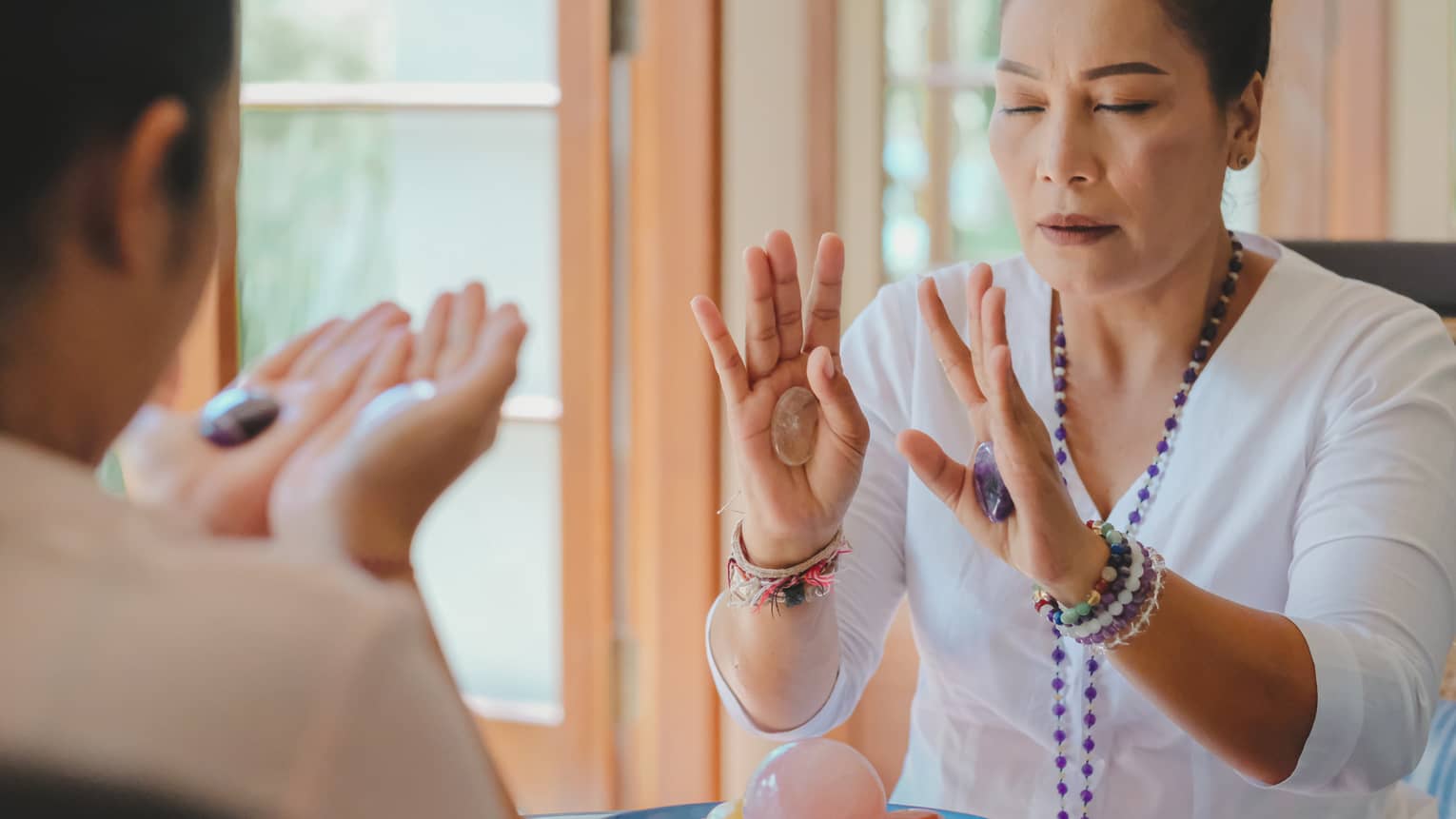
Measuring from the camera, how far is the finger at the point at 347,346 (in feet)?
1.61

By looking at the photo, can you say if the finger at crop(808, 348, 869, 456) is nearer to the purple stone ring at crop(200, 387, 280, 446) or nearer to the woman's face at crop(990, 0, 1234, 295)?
the woman's face at crop(990, 0, 1234, 295)

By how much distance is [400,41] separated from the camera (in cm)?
239

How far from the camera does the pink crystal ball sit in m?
0.80

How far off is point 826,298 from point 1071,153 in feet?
0.78

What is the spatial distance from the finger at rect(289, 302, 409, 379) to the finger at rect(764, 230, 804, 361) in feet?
1.73

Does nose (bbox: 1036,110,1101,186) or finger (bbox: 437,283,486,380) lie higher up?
nose (bbox: 1036,110,1101,186)

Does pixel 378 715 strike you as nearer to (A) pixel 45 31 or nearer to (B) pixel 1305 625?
(A) pixel 45 31

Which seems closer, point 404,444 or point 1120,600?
point 404,444

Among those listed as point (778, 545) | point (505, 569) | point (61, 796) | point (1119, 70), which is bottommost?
point (505, 569)

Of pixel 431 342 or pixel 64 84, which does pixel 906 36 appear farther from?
pixel 64 84

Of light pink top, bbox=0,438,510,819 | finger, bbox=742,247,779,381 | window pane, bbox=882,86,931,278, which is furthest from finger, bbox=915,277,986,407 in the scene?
window pane, bbox=882,86,931,278

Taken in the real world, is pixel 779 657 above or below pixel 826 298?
below

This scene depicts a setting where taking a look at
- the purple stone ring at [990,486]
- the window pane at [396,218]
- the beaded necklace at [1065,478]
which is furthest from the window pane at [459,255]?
the purple stone ring at [990,486]

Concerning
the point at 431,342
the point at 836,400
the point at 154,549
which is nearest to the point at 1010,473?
the point at 836,400
